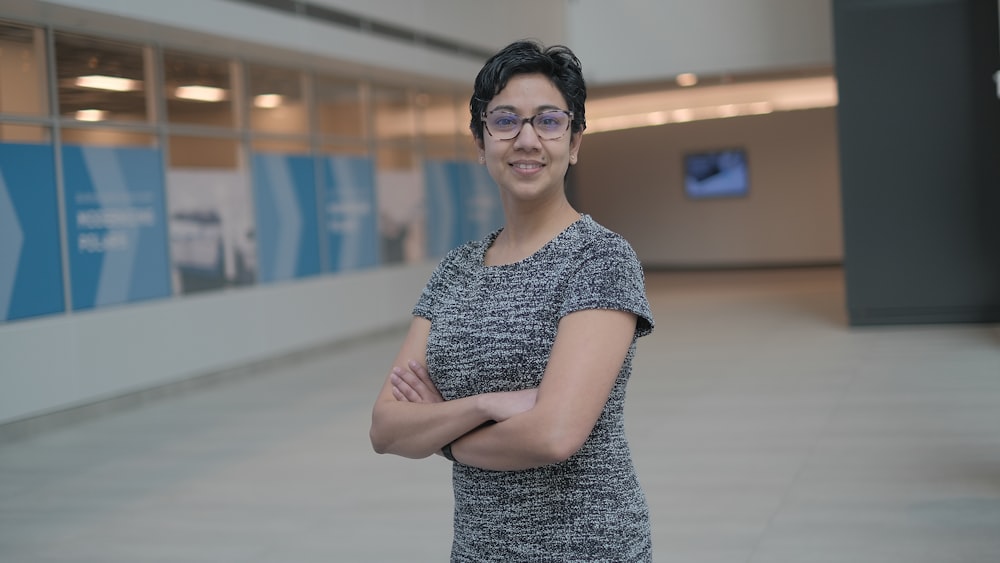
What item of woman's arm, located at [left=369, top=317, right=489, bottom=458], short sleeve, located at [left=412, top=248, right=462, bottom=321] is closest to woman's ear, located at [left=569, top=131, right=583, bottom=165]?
short sleeve, located at [left=412, top=248, right=462, bottom=321]

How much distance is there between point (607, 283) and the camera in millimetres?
2094

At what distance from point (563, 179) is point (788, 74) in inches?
828

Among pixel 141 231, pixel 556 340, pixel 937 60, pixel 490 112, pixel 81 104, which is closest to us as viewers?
pixel 556 340

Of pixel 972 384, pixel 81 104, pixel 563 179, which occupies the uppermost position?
pixel 81 104

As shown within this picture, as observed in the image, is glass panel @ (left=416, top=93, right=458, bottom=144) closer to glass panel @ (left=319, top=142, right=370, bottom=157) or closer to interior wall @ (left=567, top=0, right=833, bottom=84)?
glass panel @ (left=319, top=142, right=370, bottom=157)

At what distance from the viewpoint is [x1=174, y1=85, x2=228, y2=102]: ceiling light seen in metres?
12.5

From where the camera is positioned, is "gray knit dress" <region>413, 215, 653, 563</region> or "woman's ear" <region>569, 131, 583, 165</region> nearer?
"gray knit dress" <region>413, 215, 653, 563</region>

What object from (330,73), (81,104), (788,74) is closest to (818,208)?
(788,74)

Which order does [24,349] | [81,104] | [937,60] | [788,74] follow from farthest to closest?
[788,74] → [937,60] → [81,104] → [24,349]

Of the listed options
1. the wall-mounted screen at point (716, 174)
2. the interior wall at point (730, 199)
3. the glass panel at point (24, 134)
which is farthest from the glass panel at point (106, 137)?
the wall-mounted screen at point (716, 174)

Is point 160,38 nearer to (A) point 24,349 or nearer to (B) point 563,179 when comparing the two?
(A) point 24,349

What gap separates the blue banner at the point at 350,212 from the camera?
15688 mm

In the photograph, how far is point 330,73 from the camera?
15852 mm

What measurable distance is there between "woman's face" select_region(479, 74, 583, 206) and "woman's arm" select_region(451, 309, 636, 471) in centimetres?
30
